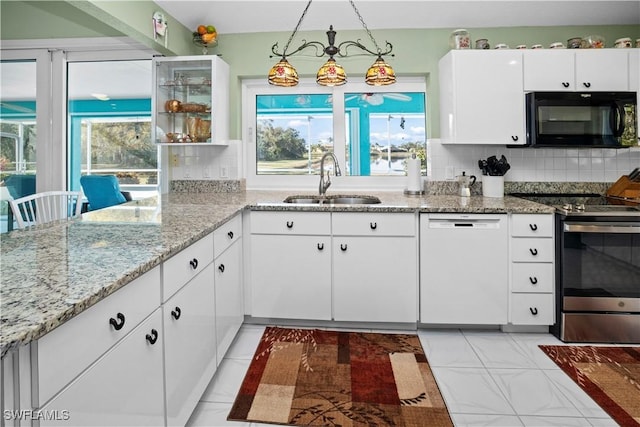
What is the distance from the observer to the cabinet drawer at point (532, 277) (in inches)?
106

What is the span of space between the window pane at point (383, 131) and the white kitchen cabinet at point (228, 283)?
135cm

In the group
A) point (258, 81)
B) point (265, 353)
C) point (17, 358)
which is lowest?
point (265, 353)

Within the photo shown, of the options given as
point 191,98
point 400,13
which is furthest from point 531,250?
point 191,98

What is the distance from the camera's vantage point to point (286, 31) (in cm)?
348

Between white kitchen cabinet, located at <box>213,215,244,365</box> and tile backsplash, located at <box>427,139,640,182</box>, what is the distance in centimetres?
171

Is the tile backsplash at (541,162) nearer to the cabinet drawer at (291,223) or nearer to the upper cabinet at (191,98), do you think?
the cabinet drawer at (291,223)

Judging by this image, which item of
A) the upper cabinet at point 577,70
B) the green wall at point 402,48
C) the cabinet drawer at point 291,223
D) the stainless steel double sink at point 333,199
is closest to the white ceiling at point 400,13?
the green wall at point 402,48

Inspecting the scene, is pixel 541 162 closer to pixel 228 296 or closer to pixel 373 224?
pixel 373 224

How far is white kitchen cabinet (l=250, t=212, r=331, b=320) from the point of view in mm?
2826

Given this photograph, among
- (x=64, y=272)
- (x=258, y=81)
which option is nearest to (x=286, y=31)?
(x=258, y=81)

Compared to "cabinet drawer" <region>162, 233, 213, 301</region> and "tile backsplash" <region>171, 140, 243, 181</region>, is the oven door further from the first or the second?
"tile backsplash" <region>171, 140, 243, 181</region>

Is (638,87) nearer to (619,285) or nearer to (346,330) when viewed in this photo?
(619,285)

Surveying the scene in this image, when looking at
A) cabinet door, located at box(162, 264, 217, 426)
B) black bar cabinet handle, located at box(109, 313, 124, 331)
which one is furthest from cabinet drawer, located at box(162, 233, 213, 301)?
black bar cabinet handle, located at box(109, 313, 124, 331)

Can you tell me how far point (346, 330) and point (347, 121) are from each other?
1.75 m
